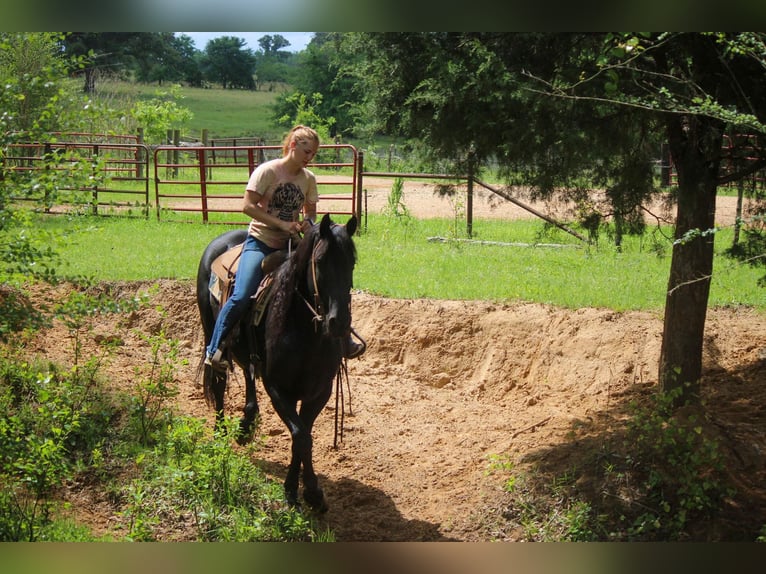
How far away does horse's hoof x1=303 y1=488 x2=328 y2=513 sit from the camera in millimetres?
5531

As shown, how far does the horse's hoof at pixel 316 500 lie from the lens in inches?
218

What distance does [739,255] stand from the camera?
20.2ft

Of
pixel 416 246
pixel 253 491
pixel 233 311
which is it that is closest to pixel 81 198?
pixel 233 311

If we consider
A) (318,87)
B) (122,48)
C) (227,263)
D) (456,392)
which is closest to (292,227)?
(227,263)

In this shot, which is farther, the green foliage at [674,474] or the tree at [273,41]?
the tree at [273,41]

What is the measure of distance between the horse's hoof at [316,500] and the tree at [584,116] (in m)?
2.83

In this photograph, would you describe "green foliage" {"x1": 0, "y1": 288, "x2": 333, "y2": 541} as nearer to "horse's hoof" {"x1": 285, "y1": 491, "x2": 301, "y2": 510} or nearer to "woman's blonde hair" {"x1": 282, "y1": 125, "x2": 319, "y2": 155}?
"horse's hoof" {"x1": 285, "y1": 491, "x2": 301, "y2": 510}

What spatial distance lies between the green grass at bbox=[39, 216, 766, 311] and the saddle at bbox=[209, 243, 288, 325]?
1.66 meters

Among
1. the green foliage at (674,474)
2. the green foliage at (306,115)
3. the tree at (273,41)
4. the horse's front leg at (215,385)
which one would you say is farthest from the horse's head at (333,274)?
the green foliage at (306,115)

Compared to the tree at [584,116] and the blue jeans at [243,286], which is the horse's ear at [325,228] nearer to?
the blue jeans at [243,286]

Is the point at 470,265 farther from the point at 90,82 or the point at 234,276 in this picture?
the point at 90,82

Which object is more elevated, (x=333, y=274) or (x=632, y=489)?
(x=333, y=274)

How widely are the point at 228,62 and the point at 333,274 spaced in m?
16.9

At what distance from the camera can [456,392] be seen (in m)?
8.14
